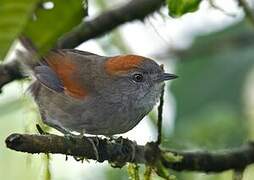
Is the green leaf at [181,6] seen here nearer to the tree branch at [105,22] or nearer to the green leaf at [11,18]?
the green leaf at [11,18]

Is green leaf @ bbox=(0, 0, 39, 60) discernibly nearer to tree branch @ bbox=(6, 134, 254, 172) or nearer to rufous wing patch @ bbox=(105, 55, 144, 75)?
tree branch @ bbox=(6, 134, 254, 172)

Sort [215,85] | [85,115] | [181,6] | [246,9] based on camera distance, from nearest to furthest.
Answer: [181,6]
[246,9]
[85,115]
[215,85]

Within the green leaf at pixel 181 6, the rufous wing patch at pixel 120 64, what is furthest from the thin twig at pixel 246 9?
the green leaf at pixel 181 6

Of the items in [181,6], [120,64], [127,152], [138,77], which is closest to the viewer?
[181,6]

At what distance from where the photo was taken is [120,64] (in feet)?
12.6

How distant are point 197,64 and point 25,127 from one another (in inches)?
90.8

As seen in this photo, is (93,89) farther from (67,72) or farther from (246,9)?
(246,9)

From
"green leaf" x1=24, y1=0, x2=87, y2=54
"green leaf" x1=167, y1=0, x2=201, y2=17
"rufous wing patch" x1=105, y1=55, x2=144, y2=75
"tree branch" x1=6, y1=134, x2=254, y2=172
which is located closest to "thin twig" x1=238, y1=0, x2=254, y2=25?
"tree branch" x1=6, y1=134, x2=254, y2=172

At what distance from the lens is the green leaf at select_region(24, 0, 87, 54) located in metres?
1.01

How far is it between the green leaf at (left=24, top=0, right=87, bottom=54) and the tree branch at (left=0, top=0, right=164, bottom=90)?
7.34 ft

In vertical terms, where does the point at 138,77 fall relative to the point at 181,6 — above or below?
below

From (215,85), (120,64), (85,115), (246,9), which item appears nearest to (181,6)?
(246,9)

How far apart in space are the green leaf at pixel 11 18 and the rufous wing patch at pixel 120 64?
8.95ft

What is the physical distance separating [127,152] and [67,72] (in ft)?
3.35
